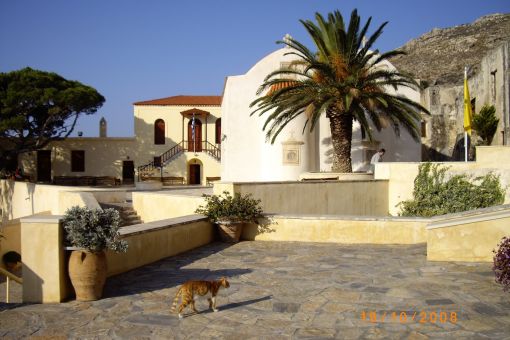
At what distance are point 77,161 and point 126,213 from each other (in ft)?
76.5

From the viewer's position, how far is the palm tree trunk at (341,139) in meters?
19.5

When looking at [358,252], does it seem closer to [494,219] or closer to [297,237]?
[297,237]

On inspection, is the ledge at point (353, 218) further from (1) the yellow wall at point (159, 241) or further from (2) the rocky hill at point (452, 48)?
(2) the rocky hill at point (452, 48)

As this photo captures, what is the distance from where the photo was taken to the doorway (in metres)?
38.3

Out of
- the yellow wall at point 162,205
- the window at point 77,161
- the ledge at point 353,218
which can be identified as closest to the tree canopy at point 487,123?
the ledge at point 353,218

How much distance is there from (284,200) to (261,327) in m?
10.1

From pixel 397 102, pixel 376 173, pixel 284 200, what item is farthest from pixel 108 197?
pixel 397 102

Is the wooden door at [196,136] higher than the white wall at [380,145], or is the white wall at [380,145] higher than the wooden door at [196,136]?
the wooden door at [196,136]

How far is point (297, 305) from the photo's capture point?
5.68 meters

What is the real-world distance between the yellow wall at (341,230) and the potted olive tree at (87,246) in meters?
5.21

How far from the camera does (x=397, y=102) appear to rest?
19.3 m

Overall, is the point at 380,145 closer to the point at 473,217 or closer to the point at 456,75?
the point at 473,217

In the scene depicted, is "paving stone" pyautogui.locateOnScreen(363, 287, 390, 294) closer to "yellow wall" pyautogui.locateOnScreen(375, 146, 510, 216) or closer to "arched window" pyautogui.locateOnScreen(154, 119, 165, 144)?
"yellow wall" pyautogui.locateOnScreen(375, 146, 510, 216)

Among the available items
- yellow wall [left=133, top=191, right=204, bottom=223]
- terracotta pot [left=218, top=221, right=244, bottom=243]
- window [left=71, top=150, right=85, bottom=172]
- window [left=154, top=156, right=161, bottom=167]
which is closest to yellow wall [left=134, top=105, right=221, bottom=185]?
window [left=154, top=156, right=161, bottom=167]
